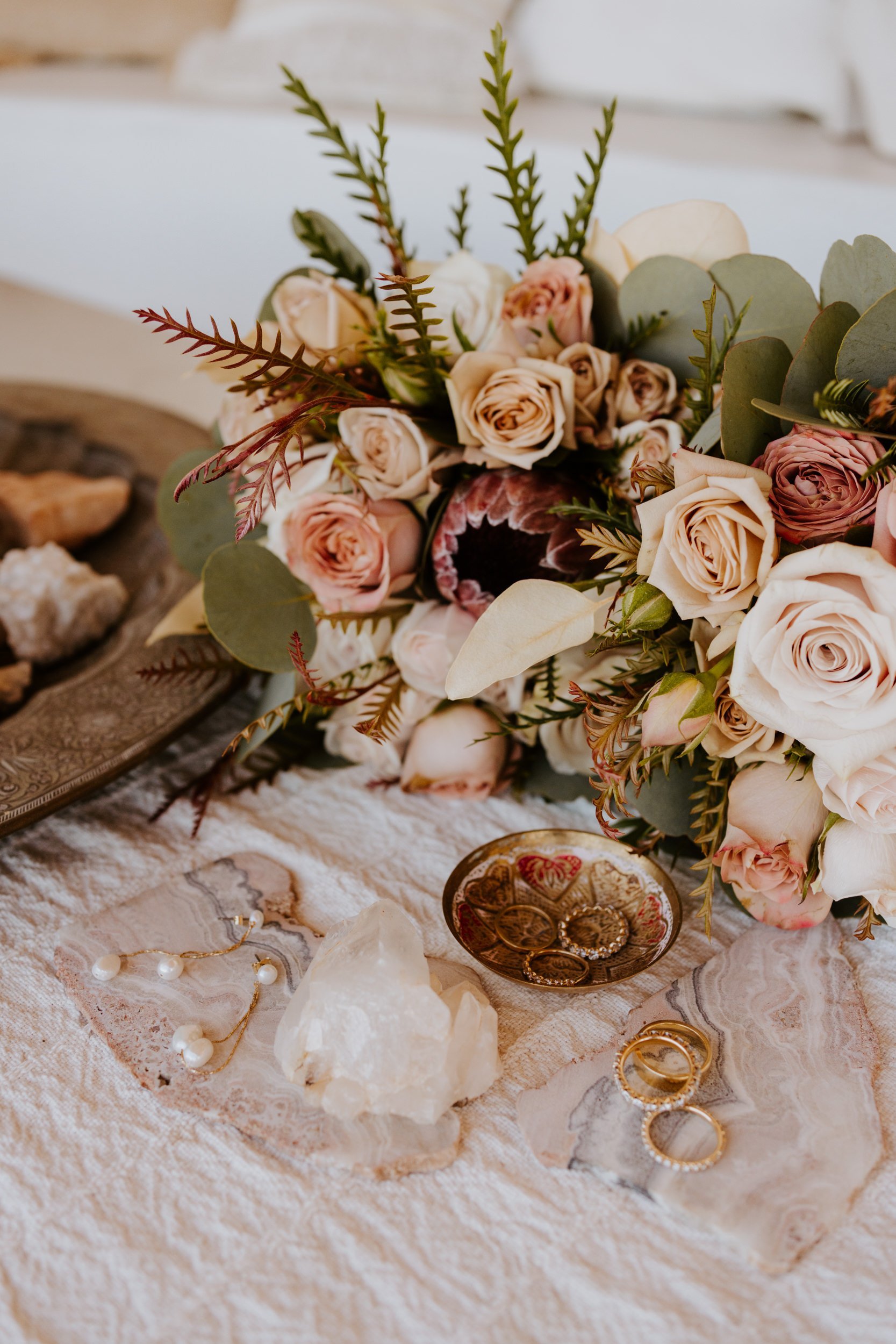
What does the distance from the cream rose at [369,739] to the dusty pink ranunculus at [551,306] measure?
0.78ft

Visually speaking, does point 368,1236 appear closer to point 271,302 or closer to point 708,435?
point 708,435

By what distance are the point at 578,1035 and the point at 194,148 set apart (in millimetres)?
1486

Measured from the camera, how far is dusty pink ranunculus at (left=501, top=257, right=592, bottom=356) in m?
0.65

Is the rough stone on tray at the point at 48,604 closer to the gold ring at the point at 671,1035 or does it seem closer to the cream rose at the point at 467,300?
the cream rose at the point at 467,300

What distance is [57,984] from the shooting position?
59 cm

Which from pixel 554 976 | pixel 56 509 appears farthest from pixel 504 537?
pixel 56 509

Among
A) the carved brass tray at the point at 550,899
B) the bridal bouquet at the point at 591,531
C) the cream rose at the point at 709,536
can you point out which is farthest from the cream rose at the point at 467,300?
the carved brass tray at the point at 550,899

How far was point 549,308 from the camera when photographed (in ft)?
2.15

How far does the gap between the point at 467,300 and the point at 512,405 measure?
0.10 metres

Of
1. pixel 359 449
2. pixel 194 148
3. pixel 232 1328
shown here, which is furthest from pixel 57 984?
pixel 194 148

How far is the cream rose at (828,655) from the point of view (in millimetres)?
465

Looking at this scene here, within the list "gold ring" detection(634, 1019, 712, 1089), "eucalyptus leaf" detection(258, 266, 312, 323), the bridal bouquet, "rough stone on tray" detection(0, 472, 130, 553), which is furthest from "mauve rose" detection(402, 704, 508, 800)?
"rough stone on tray" detection(0, 472, 130, 553)

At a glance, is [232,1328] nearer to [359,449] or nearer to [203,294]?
[359,449]

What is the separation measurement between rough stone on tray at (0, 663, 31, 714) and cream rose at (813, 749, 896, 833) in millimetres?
594
